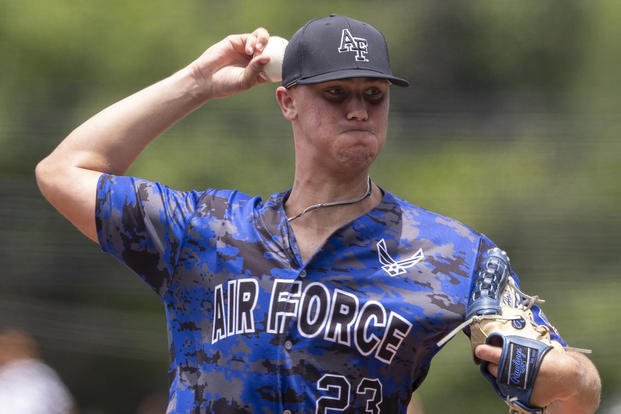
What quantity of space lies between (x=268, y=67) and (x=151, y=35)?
5.78 metres

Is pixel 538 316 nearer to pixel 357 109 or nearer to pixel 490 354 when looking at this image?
pixel 490 354

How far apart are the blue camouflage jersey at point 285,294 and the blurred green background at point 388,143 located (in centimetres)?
495

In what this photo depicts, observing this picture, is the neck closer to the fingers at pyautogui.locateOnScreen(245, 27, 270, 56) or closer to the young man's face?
the young man's face

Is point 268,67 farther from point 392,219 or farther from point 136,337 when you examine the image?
point 136,337

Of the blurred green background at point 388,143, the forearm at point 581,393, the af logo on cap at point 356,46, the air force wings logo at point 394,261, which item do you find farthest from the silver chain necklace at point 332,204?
the blurred green background at point 388,143

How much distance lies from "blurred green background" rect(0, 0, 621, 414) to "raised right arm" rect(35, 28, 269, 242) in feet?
15.5

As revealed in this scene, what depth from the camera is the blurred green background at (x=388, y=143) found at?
8.38 meters

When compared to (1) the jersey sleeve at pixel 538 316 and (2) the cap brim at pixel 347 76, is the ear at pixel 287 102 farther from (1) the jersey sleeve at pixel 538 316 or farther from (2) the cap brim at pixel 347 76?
(1) the jersey sleeve at pixel 538 316

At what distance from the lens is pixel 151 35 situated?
9.14 meters

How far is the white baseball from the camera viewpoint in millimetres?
3486

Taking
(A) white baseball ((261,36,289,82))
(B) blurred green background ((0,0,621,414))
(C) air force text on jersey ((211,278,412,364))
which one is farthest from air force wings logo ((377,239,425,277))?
(B) blurred green background ((0,0,621,414))

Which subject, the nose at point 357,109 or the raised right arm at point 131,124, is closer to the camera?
the nose at point 357,109

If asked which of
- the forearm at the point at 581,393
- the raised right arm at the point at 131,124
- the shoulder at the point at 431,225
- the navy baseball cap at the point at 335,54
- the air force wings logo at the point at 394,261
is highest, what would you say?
the navy baseball cap at the point at 335,54

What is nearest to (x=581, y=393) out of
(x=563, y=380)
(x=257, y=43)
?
(x=563, y=380)
